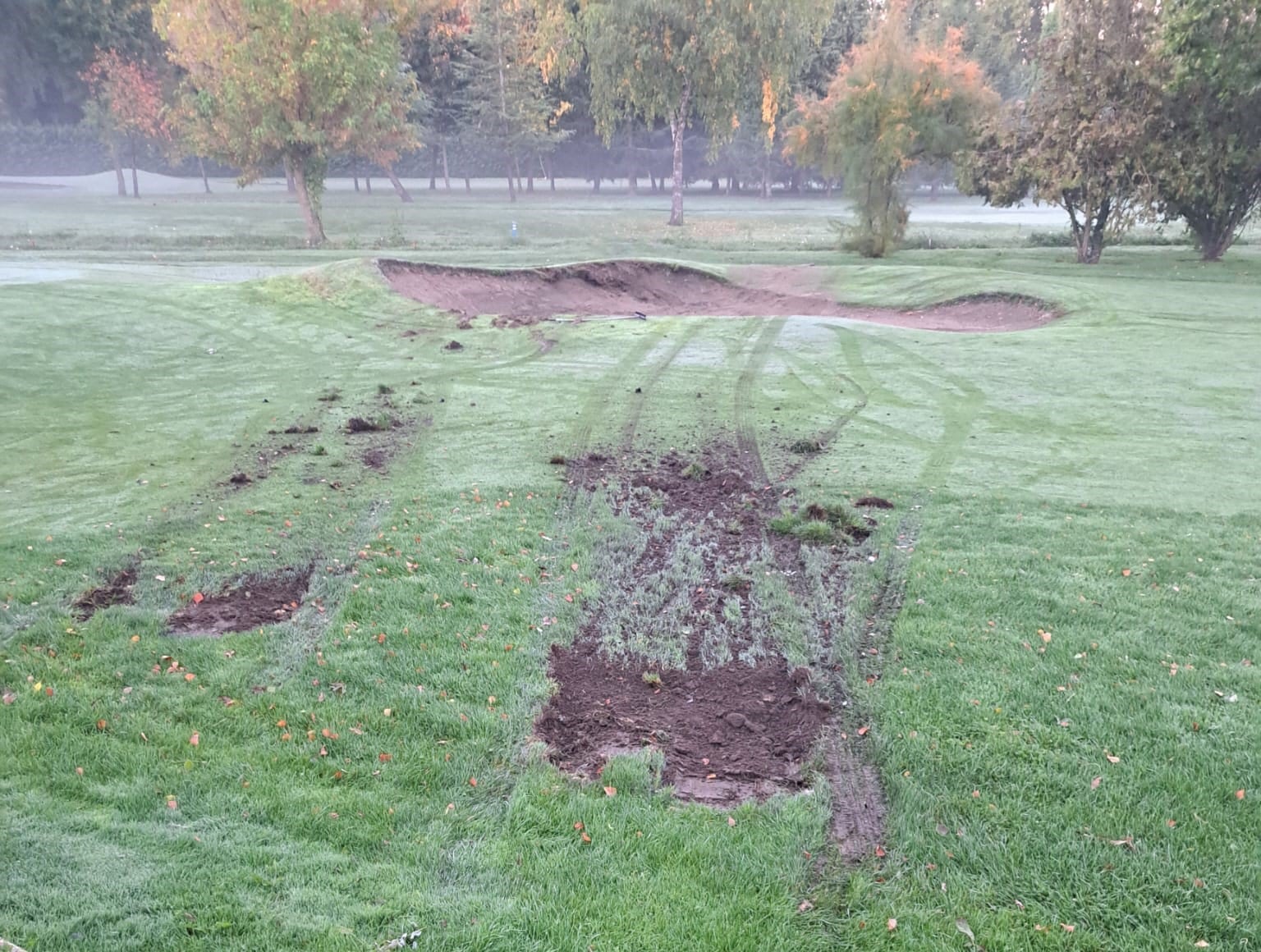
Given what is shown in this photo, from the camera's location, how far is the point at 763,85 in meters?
28.2

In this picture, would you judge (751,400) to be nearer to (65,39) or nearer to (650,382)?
(650,382)

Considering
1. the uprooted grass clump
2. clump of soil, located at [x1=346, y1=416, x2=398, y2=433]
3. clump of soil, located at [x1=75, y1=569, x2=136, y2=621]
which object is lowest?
clump of soil, located at [x1=75, y1=569, x2=136, y2=621]

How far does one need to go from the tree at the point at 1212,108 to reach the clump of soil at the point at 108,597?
2136 centimetres

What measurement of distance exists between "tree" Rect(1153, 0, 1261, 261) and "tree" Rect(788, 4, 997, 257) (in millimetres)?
4730

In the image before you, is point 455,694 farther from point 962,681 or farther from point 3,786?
point 962,681

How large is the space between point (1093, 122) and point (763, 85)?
35.6ft

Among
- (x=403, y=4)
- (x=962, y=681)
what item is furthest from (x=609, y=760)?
(x=403, y=4)

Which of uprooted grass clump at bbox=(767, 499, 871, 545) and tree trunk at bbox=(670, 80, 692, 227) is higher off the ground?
tree trunk at bbox=(670, 80, 692, 227)

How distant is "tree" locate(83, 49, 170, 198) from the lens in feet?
124

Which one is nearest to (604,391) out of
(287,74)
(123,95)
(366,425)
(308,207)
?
(366,425)

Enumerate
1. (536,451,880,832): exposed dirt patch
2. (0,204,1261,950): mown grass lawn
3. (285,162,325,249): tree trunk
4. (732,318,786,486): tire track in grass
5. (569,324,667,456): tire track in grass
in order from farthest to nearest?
(285,162,325,249): tree trunk < (569,324,667,456): tire track in grass < (732,318,786,486): tire track in grass < (536,451,880,832): exposed dirt patch < (0,204,1261,950): mown grass lawn

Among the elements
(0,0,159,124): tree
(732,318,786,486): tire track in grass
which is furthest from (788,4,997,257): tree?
(0,0,159,124): tree

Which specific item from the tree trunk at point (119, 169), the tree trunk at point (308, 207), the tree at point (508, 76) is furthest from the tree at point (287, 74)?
the tree trunk at point (119, 169)

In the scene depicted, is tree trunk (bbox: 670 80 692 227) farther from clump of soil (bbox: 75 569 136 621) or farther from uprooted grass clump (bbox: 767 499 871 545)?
clump of soil (bbox: 75 569 136 621)
